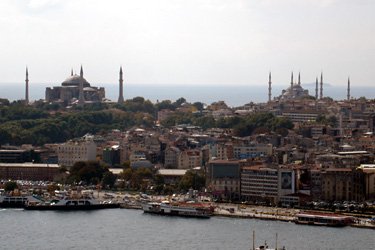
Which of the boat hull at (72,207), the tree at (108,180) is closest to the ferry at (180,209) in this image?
the boat hull at (72,207)

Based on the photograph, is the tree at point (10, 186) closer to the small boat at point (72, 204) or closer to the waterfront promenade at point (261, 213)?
the small boat at point (72, 204)

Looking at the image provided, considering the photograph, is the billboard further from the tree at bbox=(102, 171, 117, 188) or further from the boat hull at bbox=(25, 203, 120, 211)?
the tree at bbox=(102, 171, 117, 188)

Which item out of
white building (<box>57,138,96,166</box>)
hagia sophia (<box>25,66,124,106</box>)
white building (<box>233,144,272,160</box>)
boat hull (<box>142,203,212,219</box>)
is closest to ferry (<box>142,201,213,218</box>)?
boat hull (<box>142,203,212,219</box>)

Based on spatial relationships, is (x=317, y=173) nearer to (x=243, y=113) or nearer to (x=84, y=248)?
(x=84, y=248)

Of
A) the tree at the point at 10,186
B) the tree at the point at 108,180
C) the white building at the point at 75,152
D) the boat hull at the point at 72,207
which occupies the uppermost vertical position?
the white building at the point at 75,152

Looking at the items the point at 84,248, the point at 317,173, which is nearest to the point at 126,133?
the point at 317,173

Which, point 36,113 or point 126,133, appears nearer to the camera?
point 126,133
